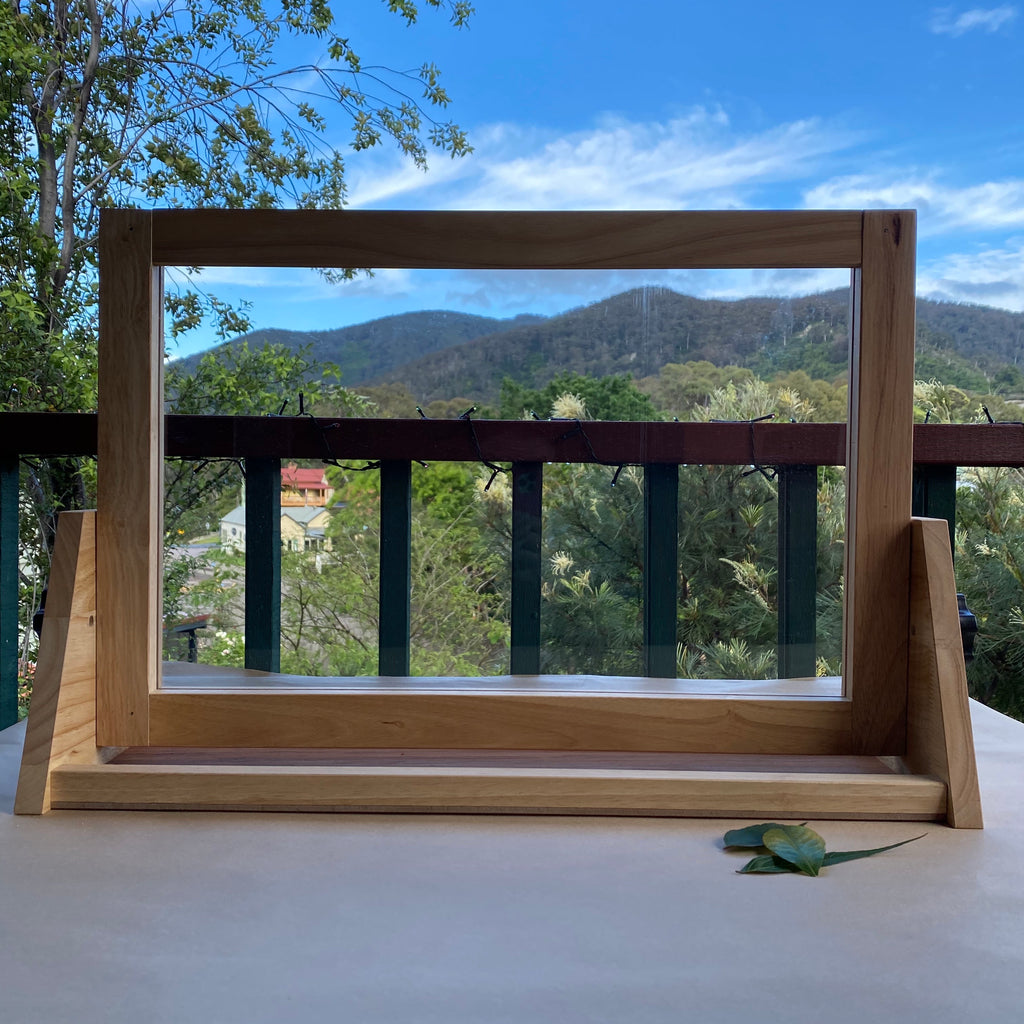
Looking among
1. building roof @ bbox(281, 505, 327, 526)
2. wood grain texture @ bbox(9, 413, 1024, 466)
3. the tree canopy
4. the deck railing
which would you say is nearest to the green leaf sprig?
the deck railing

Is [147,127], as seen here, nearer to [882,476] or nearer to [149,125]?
[149,125]

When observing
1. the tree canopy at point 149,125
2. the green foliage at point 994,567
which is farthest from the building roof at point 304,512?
the tree canopy at point 149,125

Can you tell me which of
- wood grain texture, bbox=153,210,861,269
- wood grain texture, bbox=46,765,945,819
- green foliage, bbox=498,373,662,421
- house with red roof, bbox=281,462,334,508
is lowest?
wood grain texture, bbox=46,765,945,819

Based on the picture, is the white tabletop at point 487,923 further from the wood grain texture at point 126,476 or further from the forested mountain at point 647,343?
the forested mountain at point 647,343

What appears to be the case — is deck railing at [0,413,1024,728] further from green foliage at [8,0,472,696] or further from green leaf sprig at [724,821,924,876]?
green foliage at [8,0,472,696]

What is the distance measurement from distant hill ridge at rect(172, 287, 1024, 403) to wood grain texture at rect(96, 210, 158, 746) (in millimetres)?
101

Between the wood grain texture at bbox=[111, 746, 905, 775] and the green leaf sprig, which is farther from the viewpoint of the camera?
the wood grain texture at bbox=[111, 746, 905, 775]

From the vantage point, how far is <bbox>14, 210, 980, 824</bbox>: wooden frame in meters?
0.58

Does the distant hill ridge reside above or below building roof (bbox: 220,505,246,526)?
above

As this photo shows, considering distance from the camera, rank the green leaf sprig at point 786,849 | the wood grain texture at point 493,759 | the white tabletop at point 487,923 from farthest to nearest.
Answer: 1. the wood grain texture at point 493,759
2. the green leaf sprig at point 786,849
3. the white tabletop at point 487,923

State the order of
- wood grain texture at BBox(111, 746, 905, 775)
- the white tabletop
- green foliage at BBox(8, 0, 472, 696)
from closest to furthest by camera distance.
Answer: the white tabletop, wood grain texture at BBox(111, 746, 905, 775), green foliage at BBox(8, 0, 472, 696)

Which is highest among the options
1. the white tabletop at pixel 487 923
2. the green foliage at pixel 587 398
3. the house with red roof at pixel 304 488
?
the green foliage at pixel 587 398

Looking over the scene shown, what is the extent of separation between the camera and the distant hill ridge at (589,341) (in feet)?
1.98

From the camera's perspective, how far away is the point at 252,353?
0.67 meters
